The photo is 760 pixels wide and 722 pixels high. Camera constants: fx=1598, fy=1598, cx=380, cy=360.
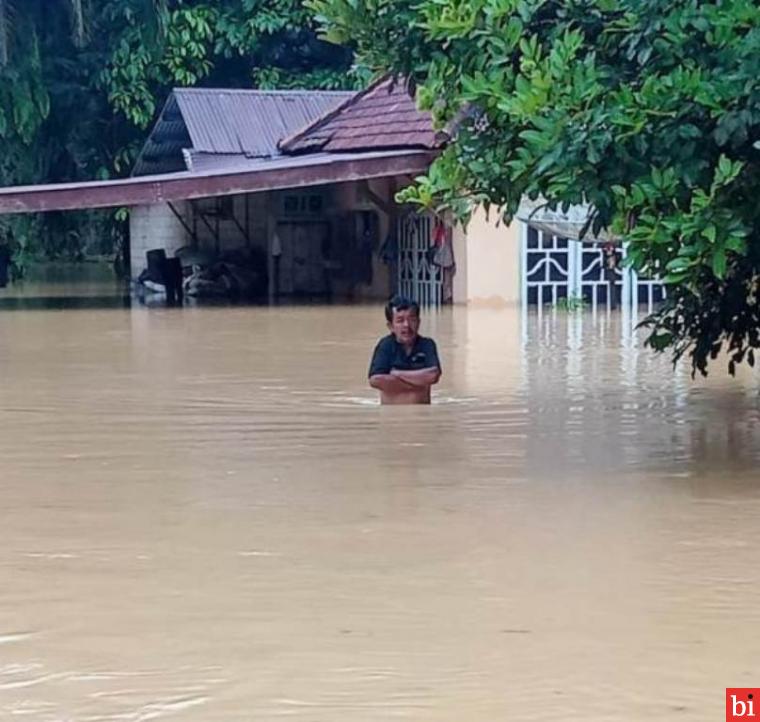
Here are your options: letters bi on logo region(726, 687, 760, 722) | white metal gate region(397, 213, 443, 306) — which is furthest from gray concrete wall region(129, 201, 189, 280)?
letters bi on logo region(726, 687, 760, 722)

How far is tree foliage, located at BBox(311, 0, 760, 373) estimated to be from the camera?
7.11 metres

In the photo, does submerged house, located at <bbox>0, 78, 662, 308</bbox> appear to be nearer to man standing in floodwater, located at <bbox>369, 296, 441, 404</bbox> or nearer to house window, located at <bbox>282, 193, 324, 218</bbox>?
house window, located at <bbox>282, 193, 324, 218</bbox>

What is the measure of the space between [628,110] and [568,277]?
1727 cm

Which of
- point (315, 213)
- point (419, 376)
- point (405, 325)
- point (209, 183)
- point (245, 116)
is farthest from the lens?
point (315, 213)

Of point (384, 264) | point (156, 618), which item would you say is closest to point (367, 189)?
point (384, 264)

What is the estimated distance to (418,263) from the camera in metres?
25.8

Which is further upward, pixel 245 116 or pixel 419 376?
pixel 245 116

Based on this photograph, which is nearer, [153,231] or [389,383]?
[389,383]

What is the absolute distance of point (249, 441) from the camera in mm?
9547

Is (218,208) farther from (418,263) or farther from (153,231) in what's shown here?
(418,263)

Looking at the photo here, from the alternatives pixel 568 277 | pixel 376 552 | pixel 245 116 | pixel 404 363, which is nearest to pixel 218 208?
pixel 245 116

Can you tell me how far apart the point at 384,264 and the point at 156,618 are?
71.9 ft

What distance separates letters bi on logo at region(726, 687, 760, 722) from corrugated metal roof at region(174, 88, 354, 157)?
889 inches

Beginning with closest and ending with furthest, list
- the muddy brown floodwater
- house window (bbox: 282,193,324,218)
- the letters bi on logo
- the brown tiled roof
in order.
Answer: the letters bi on logo, the muddy brown floodwater, the brown tiled roof, house window (bbox: 282,193,324,218)
